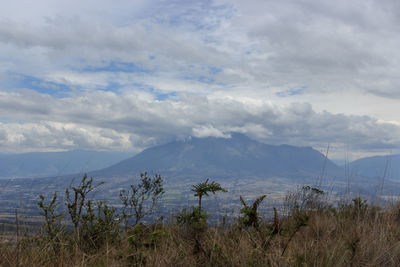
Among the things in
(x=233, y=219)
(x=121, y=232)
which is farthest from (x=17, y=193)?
(x=233, y=219)

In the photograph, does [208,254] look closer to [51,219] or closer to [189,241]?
[189,241]

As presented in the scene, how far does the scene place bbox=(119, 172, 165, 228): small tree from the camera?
6.75 metres

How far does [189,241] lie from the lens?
4.52m

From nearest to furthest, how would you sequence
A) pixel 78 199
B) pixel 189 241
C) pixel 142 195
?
pixel 189 241
pixel 78 199
pixel 142 195

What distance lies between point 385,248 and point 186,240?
2.75m

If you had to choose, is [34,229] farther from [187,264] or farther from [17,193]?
[187,264]

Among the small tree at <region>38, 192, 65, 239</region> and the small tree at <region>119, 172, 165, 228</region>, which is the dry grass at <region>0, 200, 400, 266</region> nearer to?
the small tree at <region>38, 192, 65, 239</region>

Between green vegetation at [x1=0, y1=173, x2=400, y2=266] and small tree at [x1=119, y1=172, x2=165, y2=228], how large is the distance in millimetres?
63

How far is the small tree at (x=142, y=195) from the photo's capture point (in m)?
6.75

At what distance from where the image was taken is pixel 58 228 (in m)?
4.57

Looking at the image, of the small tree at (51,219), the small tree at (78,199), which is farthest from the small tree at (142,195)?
the small tree at (51,219)

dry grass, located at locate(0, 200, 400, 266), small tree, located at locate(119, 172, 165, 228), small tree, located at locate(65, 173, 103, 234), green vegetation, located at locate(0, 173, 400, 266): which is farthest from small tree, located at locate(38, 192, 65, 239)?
small tree, located at locate(119, 172, 165, 228)

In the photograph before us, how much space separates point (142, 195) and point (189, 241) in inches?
112

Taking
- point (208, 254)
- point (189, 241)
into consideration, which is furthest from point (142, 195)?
point (208, 254)
